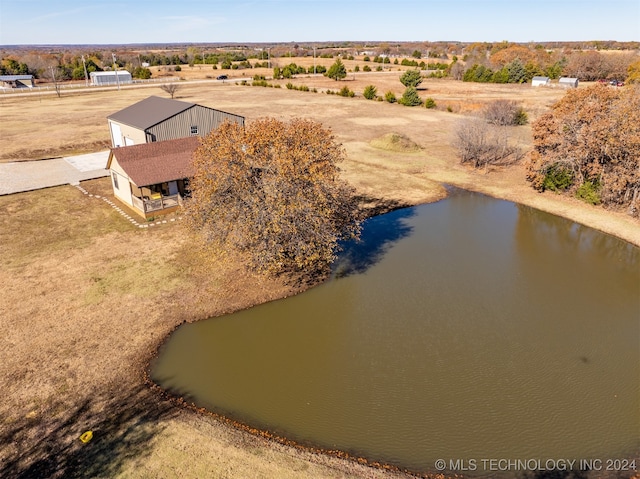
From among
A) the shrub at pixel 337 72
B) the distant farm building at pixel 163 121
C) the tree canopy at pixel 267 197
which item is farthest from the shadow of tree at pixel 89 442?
the shrub at pixel 337 72

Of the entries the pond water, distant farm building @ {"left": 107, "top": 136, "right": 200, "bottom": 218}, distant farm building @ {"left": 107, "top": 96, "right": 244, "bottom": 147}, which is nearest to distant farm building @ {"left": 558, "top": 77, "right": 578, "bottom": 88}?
the pond water

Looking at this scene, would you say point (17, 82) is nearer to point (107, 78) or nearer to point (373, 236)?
point (107, 78)

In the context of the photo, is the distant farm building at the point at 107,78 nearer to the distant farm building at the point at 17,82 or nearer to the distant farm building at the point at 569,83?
the distant farm building at the point at 17,82

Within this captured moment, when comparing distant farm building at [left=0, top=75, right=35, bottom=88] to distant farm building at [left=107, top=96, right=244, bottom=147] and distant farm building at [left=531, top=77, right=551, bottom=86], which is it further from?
distant farm building at [left=531, top=77, right=551, bottom=86]

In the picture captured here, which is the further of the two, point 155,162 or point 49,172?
point 49,172

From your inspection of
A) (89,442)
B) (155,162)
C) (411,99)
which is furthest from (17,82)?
(89,442)

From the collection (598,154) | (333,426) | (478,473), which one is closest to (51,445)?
(333,426)
